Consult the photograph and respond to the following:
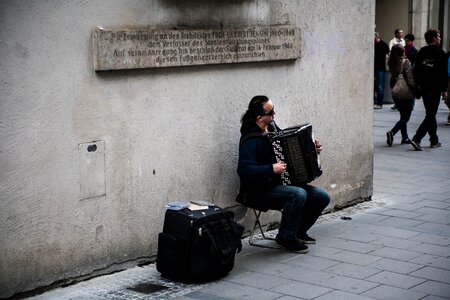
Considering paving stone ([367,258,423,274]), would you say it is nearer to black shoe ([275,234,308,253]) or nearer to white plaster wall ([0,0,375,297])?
black shoe ([275,234,308,253])

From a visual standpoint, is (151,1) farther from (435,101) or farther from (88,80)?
(435,101)

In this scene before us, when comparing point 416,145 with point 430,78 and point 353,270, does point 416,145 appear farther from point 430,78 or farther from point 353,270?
point 353,270

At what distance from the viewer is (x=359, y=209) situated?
9938 mm

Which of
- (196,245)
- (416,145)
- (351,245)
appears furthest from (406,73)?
(196,245)

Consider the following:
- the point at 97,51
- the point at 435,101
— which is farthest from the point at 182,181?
the point at 435,101

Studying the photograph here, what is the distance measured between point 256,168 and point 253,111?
0.57 metres

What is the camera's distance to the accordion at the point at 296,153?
7.77 metres

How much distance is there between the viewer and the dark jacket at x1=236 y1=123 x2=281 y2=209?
7.64 meters

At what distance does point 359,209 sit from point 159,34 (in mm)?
3770

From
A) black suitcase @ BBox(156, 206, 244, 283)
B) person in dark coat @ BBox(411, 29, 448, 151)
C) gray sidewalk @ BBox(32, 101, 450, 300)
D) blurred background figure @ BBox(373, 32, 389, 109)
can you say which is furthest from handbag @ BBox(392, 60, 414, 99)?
black suitcase @ BBox(156, 206, 244, 283)

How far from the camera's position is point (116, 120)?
7.13 metres

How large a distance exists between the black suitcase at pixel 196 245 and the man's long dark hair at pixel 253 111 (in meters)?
1.10

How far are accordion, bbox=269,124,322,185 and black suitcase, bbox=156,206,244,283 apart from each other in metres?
1.00

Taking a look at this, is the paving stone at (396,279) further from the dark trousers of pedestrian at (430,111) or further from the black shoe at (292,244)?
the dark trousers of pedestrian at (430,111)
